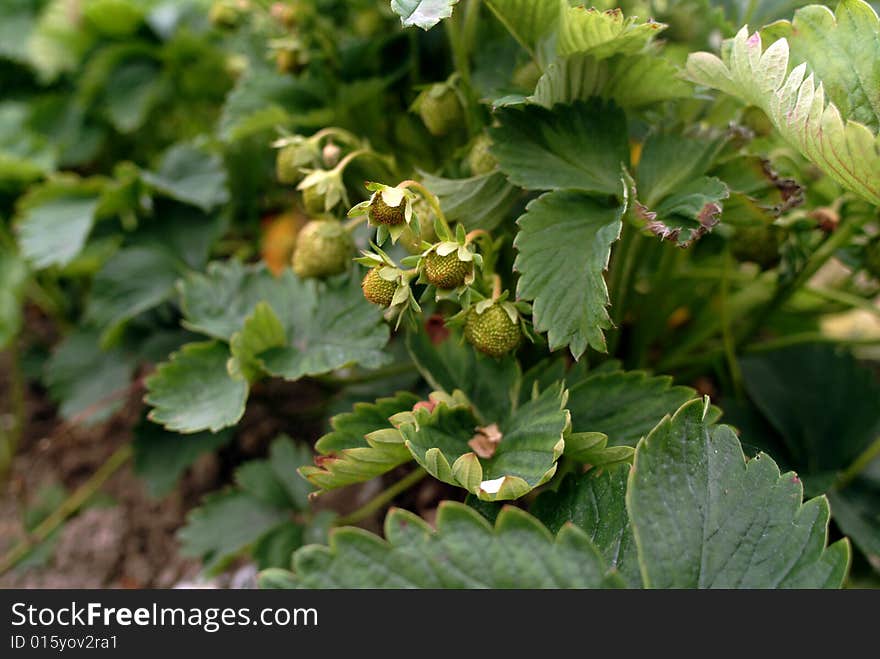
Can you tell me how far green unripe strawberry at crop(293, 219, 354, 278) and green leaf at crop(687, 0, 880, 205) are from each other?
39 centimetres

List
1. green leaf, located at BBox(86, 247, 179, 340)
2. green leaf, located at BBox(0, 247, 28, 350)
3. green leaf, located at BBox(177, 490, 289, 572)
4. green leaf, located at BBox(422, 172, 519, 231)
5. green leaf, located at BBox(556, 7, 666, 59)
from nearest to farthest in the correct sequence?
green leaf, located at BBox(556, 7, 666, 59) → green leaf, located at BBox(422, 172, 519, 231) → green leaf, located at BBox(177, 490, 289, 572) → green leaf, located at BBox(86, 247, 179, 340) → green leaf, located at BBox(0, 247, 28, 350)

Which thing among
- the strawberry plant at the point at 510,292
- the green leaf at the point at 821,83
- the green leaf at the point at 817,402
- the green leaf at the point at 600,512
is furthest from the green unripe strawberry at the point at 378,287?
the green leaf at the point at 817,402

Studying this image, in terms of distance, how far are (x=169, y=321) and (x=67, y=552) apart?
1.39ft

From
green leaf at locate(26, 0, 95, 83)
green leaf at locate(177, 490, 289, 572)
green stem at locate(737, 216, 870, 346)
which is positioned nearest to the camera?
green stem at locate(737, 216, 870, 346)

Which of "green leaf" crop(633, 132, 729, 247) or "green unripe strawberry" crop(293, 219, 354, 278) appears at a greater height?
"green leaf" crop(633, 132, 729, 247)

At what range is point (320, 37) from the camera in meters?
1.02

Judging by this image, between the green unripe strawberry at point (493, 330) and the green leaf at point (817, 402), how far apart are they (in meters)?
0.44

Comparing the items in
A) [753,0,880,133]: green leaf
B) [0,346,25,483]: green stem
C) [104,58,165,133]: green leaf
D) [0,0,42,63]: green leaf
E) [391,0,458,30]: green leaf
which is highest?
[753,0,880,133]: green leaf

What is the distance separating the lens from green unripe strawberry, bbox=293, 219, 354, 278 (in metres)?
0.85

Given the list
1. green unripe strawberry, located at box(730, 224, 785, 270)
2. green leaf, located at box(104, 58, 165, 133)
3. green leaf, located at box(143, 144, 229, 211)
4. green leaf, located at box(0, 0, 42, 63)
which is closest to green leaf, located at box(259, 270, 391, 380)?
green leaf, located at box(143, 144, 229, 211)

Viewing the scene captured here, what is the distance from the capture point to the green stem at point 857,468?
94 cm

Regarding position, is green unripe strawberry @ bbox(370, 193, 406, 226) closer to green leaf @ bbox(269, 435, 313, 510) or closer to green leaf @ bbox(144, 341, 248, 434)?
green leaf @ bbox(144, 341, 248, 434)

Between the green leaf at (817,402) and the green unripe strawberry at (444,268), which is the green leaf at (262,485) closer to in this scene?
the green unripe strawberry at (444,268)

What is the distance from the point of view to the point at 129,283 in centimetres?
115
